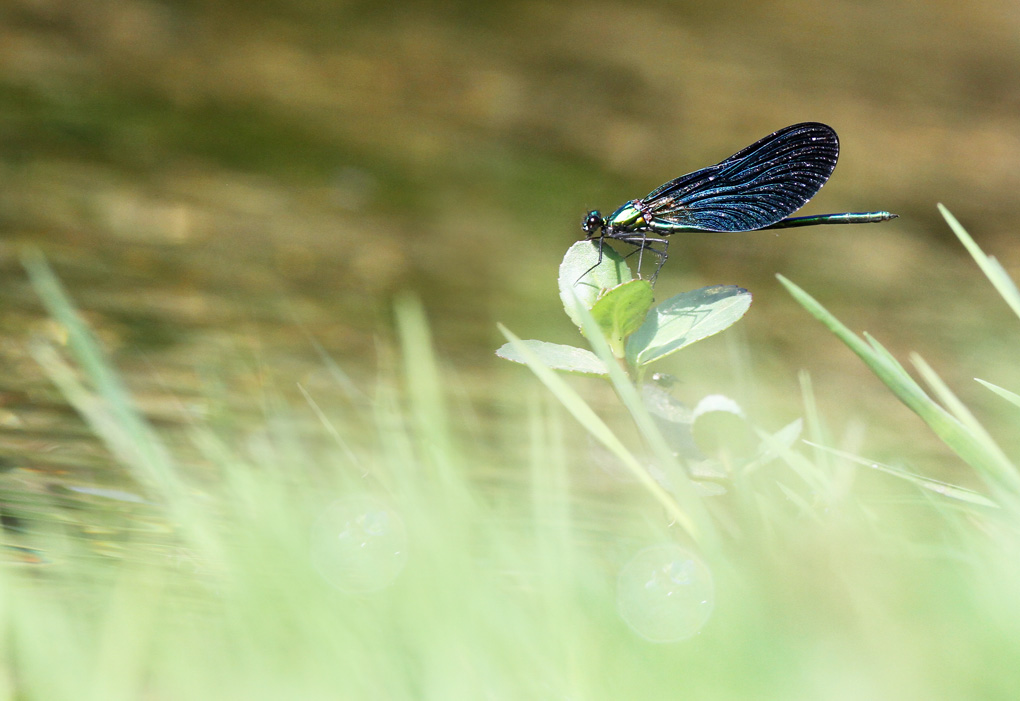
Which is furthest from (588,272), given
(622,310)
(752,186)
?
(752,186)

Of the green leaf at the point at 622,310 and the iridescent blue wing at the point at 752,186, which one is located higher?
the iridescent blue wing at the point at 752,186

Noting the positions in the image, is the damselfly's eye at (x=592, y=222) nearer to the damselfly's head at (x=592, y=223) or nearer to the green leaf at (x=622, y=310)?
the damselfly's head at (x=592, y=223)

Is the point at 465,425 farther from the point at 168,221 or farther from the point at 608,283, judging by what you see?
the point at 168,221

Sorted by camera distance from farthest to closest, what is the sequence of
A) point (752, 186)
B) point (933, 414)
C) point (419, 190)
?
1. point (419, 190)
2. point (752, 186)
3. point (933, 414)

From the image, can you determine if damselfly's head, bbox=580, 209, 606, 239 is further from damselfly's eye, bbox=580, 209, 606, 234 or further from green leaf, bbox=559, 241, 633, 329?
green leaf, bbox=559, 241, 633, 329

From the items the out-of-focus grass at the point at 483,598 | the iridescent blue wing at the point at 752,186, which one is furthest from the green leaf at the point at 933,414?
the iridescent blue wing at the point at 752,186

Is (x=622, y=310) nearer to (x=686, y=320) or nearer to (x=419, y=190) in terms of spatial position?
(x=686, y=320)
